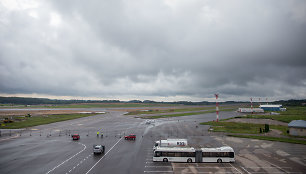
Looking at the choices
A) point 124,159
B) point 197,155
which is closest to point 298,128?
point 197,155

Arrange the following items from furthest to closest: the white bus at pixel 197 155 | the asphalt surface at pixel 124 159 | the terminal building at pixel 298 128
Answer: the terminal building at pixel 298 128 → the white bus at pixel 197 155 → the asphalt surface at pixel 124 159

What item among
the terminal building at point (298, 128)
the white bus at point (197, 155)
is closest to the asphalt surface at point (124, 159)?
the white bus at point (197, 155)

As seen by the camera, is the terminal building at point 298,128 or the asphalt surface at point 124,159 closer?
the asphalt surface at point 124,159

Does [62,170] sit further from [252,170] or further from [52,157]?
[252,170]

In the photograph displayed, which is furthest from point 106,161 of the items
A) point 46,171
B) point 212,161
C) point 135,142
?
point 212,161

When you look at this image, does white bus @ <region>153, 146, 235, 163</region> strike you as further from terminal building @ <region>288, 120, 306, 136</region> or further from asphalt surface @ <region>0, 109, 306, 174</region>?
terminal building @ <region>288, 120, 306, 136</region>

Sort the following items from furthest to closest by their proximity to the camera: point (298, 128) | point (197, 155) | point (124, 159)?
1. point (298, 128)
2. point (124, 159)
3. point (197, 155)

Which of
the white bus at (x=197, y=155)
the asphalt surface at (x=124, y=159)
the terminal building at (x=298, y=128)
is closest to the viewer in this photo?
the asphalt surface at (x=124, y=159)

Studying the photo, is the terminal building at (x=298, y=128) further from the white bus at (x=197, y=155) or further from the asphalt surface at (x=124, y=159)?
the white bus at (x=197, y=155)

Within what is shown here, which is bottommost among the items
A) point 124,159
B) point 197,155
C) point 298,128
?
point 124,159

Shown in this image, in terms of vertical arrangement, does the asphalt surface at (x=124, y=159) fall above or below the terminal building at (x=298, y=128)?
below

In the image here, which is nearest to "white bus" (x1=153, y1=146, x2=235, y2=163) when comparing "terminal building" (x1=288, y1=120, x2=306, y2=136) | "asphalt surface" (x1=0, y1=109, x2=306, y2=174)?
"asphalt surface" (x1=0, y1=109, x2=306, y2=174)

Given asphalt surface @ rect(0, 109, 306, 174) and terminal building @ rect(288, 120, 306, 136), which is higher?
terminal building @ rect(288, 120, 306, 136)

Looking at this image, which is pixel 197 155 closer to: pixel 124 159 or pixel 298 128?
pixel 124 159
